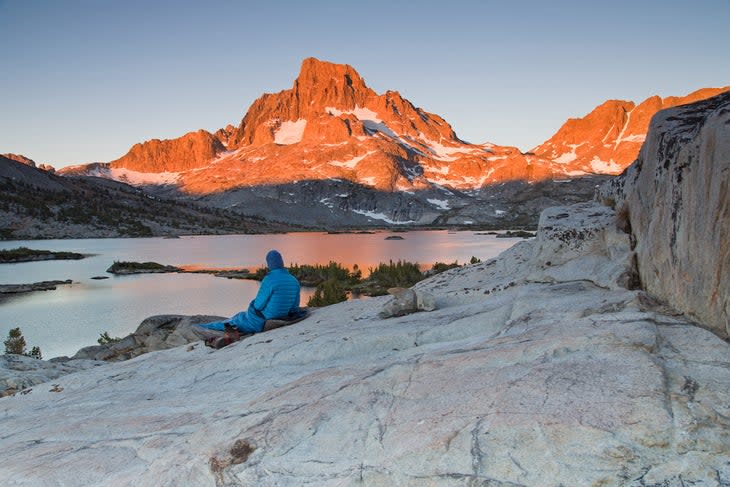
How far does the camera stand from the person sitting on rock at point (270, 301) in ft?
32.6

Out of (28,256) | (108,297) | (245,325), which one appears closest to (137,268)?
(108,297)

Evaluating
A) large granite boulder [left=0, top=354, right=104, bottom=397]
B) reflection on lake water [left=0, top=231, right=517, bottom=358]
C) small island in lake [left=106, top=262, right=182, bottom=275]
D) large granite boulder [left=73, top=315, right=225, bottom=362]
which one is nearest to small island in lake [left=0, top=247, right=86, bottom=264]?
reflection on lake water [left=0, top=231, right=517, bottom=358]

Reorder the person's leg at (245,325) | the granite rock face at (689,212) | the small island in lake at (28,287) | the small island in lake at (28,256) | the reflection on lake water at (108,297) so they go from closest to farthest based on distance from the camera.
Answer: the granite rock face at (689,212)
the person's leg at (245,325)
the reflection on lake water at (108,297)
the small island in lake at (28,287)
the small island in lake at (28,256)

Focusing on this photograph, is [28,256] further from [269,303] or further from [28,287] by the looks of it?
[269,303]

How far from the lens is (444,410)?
4418 millimetres

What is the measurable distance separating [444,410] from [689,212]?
315cm

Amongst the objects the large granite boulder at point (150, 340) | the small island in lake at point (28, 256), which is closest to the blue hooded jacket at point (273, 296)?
the large granite boulder at point (150, 340)

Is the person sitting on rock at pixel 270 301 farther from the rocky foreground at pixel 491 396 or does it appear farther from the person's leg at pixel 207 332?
the rocky foreground at pixel 491 396

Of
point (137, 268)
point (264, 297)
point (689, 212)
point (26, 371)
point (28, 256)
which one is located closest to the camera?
point (689, 212)

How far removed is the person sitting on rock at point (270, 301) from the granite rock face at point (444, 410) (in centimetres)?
206

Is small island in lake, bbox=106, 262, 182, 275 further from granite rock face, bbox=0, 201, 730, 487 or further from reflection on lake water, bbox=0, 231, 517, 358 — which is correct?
granite rock face, bbox=0, 201, 730, 487

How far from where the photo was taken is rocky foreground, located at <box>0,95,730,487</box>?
3750 millimetres

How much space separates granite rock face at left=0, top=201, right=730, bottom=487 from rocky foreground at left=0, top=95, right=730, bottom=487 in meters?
0.02

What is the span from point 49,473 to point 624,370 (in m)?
5.36
